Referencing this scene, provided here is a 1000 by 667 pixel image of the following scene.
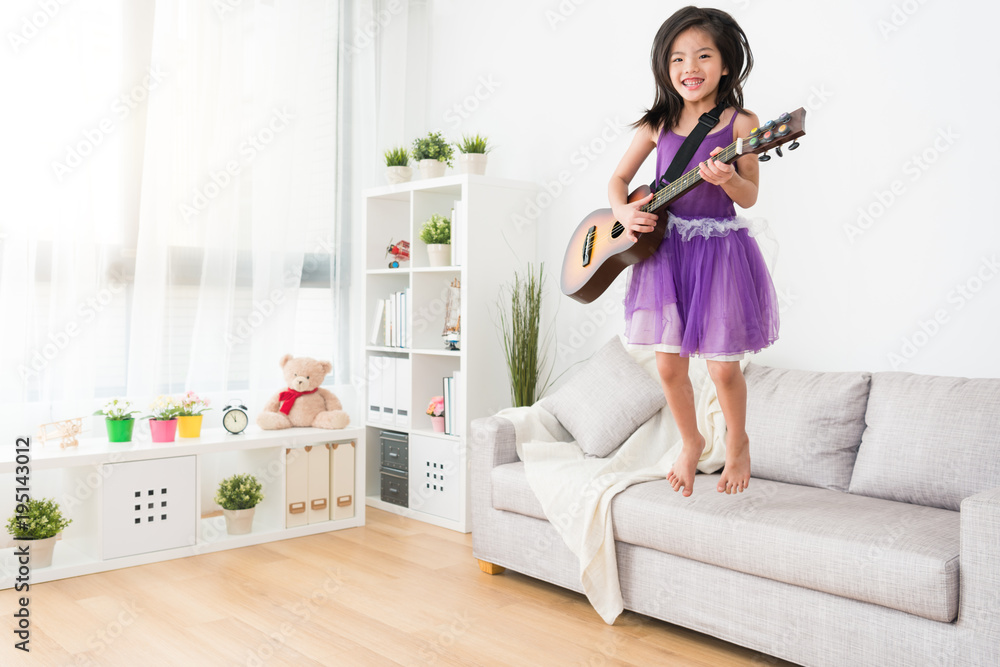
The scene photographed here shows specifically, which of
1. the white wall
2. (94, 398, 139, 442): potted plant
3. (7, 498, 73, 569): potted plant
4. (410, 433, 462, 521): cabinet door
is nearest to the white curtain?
(94, 398, 139, 442): potted plant

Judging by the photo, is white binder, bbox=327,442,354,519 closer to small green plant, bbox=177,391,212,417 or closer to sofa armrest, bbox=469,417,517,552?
small green plant, bbox=177,391,212,417

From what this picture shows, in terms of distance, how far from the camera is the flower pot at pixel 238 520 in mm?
3264

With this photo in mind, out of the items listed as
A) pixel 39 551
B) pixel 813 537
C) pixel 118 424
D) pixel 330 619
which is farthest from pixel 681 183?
pixel 39 551

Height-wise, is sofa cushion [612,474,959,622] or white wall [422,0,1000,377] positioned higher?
white wall [422,0,1000,377]

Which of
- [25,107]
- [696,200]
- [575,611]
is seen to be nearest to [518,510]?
[575,611]

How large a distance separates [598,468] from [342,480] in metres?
1.38

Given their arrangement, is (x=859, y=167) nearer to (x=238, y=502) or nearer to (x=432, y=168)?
(x=432, y=168)

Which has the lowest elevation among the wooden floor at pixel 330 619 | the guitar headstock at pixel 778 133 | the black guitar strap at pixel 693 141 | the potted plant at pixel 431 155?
the wooden floor at pixel 330 619

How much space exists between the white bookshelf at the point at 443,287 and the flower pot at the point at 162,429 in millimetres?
1062

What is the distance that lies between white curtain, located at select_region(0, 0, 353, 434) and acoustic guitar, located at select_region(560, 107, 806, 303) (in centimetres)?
224

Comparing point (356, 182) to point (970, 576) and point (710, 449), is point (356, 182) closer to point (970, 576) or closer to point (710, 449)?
point (710, 449)

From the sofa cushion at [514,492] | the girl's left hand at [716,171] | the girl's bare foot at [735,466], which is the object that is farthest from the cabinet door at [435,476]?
the girl's left hand at [716,171]

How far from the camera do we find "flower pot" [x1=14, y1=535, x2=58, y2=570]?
9.10ft

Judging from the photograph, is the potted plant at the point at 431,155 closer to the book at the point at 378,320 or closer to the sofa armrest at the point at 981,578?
the book at the point at 378,320
